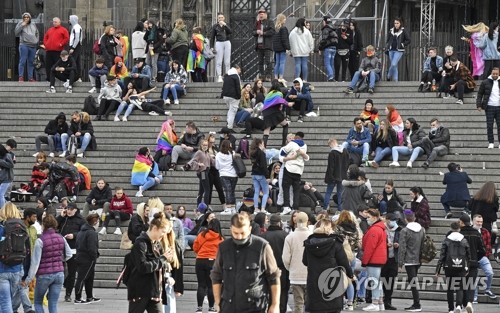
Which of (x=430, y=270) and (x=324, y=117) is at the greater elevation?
(x=324, y=117)

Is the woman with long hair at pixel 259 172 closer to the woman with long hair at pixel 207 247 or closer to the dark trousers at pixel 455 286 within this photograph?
the woman with long hair at pixel 207 247

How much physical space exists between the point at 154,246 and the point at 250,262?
2.47 m

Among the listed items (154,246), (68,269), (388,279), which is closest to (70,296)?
(68,269)

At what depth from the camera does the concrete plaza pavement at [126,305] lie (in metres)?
25.1

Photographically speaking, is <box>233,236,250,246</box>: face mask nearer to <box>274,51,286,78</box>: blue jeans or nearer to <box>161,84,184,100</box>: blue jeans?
<box>161,84,184,100</box>: blue jeans

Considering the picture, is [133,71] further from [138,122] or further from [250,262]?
[250,262]

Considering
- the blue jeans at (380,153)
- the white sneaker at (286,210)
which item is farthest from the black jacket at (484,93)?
the white sneaker at (286,210)

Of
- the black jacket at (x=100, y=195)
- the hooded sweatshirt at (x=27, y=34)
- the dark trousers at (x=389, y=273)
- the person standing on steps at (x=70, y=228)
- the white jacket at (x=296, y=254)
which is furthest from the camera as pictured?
the hooded sweatshirt at (x=27, y=34)

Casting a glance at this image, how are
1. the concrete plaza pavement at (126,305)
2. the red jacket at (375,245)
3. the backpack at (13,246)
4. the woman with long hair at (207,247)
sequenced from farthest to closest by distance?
the concrete plaza pavement at (126,305)
the red jacket at (375,245)
the woman with long hair at (207,247)
the backpack at (13,246)

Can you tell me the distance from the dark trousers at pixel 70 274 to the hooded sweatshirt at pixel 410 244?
5192 millimetres

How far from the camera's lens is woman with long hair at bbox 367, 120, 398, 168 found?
31.0m

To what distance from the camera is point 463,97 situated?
110 ft

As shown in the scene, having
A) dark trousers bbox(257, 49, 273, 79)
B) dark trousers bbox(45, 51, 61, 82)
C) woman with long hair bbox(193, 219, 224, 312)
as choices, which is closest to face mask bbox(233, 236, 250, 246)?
woman with long hair bbox(193, 219, 224, 312)

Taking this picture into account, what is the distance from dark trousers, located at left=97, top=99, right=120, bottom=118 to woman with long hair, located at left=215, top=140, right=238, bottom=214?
540 centimetres
